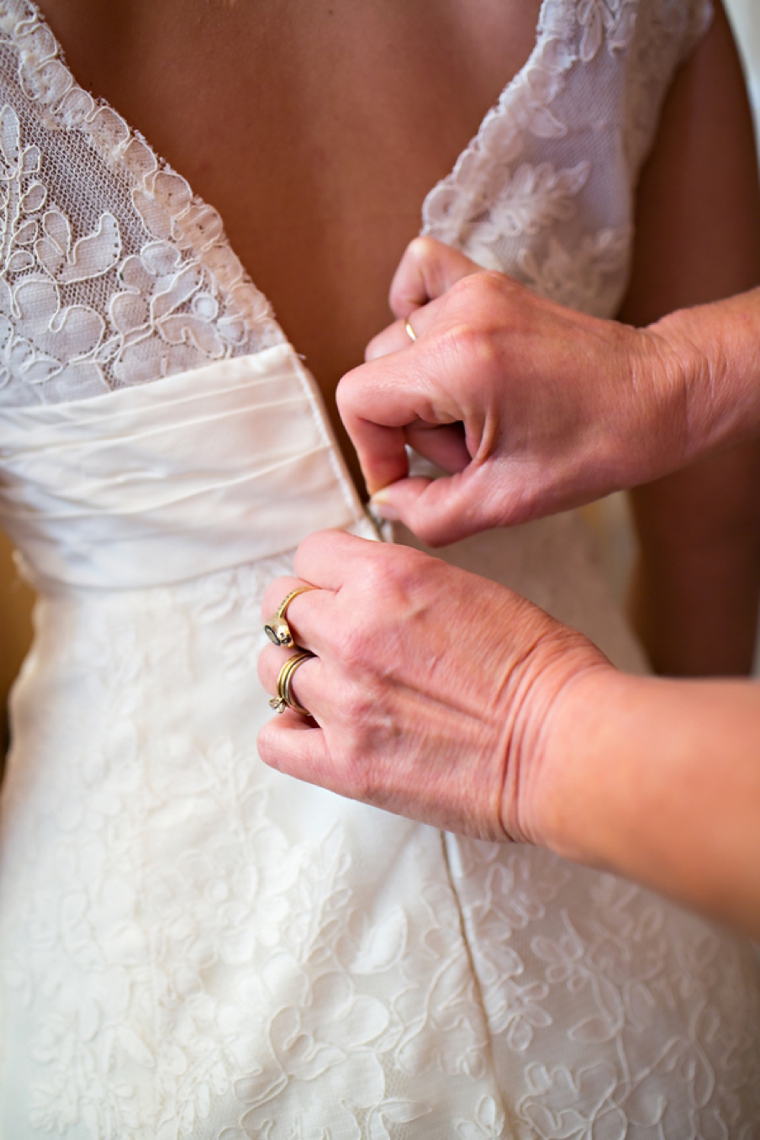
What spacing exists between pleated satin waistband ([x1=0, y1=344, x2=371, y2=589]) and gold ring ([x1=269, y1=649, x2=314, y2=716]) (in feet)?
0.60

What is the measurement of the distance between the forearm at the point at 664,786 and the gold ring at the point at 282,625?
23cm

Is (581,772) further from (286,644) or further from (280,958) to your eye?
(280,958)

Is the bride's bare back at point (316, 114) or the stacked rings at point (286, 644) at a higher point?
the bride's bare back at point (316, 114)

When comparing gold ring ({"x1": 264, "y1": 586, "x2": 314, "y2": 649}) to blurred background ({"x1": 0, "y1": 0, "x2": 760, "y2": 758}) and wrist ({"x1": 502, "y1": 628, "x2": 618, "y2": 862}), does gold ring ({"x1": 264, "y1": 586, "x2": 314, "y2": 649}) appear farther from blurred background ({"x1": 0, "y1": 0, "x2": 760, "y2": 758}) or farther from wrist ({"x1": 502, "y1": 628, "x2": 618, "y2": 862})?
blurred background ({"x1": 0, "y1": 0, "x2": 760, "y2": 758})

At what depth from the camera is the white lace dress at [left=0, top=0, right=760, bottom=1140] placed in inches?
24.6

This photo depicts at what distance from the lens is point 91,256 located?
24.2 inches

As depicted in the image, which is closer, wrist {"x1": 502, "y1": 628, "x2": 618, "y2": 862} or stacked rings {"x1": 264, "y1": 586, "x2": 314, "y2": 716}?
wrist {"x1": 502, "y1": 628, "x2": 618, "y2": 862}

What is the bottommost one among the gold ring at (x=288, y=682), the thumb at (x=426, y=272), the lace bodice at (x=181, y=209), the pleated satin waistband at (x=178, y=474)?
the gold ring at (x=288, y=682)

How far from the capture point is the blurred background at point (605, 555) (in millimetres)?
1149

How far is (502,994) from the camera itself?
67cm

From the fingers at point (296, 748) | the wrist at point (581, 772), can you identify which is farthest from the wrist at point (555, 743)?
the fingers at point (296, 748)

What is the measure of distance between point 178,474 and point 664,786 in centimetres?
52

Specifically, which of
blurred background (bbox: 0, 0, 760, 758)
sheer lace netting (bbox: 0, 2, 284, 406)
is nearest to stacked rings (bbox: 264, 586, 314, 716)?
sheer lace netting (bbox: 0, 2, 284, 406)

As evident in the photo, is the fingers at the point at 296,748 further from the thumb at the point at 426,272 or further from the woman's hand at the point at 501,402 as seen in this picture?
the thumb at the point at 426,272
